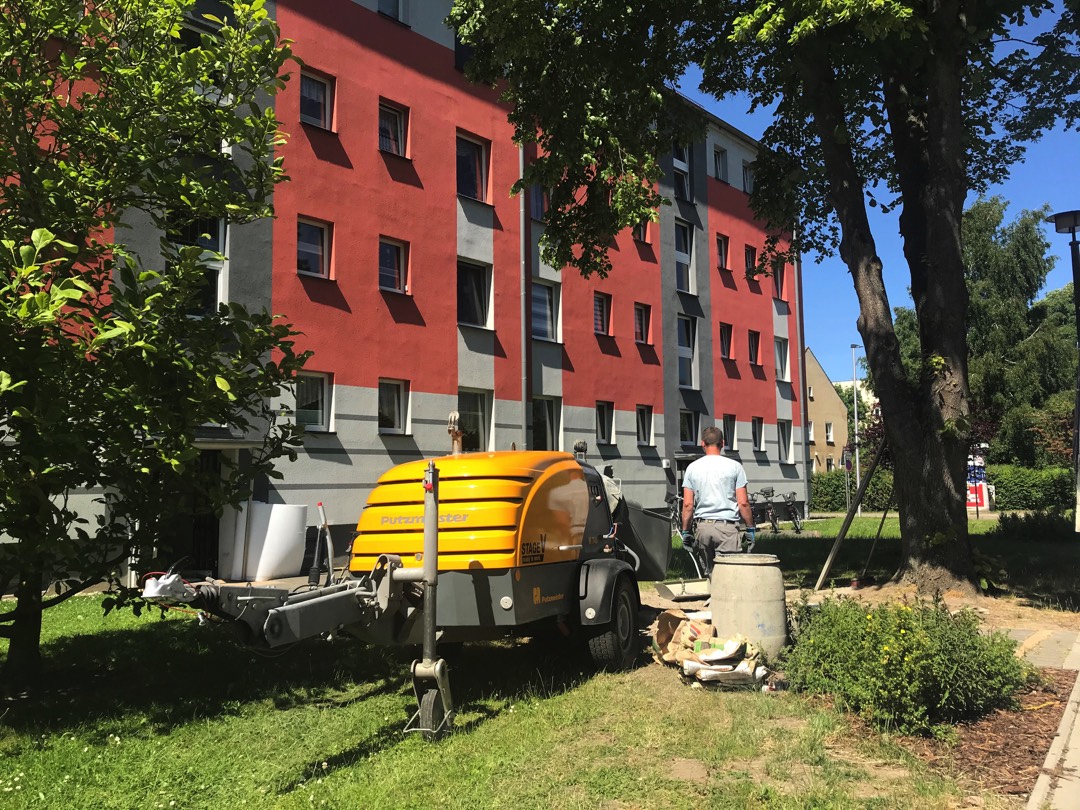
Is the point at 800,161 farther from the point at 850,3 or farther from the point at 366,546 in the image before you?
the point at 366,546

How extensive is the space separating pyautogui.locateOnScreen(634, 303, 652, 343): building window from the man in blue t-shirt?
1741cm

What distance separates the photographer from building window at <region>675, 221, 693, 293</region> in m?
27.6

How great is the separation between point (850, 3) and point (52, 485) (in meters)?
7.54

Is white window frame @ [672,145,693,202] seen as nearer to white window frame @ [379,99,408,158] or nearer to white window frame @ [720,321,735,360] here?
white window frame @ [720,321,735,360]

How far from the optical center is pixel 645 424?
25250 millimetres

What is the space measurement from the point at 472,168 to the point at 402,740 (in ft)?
54.3

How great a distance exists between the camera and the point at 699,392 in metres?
27.8

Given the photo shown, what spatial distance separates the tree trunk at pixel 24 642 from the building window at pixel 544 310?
15.7 meters

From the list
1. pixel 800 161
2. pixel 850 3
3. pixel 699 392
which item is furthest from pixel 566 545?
pixel 699 392

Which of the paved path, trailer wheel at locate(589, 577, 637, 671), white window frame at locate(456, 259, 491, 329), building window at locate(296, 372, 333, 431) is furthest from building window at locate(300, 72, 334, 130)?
the paved path

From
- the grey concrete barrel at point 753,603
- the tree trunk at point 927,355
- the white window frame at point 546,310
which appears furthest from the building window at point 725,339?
the grey concrete barrel at point 753,603

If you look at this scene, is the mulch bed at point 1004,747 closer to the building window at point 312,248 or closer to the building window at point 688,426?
the building window at point 312,248

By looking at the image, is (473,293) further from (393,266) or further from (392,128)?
(392,128)

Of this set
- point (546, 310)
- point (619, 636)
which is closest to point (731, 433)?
point (546, 310)
